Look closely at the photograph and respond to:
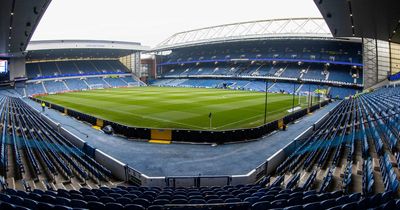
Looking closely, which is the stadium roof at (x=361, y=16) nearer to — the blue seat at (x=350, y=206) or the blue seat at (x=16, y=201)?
the blue seat at (x=350, y=206)

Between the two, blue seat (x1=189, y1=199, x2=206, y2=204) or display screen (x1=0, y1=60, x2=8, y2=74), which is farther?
display screen (x1=0, y1=60, x2=8, y2=74)

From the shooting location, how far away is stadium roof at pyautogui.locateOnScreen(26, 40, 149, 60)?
2667 inches

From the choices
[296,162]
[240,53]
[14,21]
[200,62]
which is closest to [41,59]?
[200,62]

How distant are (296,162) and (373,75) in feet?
173

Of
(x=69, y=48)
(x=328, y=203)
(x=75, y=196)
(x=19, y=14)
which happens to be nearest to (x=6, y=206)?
(x=75, y=196)

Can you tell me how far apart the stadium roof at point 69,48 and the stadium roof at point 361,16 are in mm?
66702

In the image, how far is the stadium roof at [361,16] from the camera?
1675 cm

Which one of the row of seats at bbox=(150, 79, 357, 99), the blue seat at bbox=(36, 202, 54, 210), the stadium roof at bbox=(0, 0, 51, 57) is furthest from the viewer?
the row of seats at bbox=(150, 79, 357, 99)

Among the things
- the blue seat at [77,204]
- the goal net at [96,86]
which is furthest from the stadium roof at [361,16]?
the goal net at [96,86]

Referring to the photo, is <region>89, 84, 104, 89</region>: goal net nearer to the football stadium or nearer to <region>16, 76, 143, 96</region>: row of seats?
<region>16, 76, 143, 96</region>: row of seats

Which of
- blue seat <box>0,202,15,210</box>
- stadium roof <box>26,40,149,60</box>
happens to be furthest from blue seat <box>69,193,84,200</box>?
stadium roof <box>26,40,149,60</box>

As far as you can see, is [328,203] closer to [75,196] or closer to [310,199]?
[310,199]

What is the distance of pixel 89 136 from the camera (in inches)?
889

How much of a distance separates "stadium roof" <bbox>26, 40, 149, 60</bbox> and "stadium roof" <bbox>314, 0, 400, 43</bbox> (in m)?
66.7
